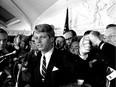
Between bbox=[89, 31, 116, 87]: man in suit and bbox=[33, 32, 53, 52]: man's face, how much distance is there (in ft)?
1.95

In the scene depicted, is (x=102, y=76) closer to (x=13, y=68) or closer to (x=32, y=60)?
(x=32, y=60)

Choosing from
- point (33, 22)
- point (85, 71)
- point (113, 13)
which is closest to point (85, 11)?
point (113, 13)

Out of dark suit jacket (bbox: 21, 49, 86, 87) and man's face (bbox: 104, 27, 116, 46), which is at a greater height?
man's face (bbox: 104, 27, 116, 46)

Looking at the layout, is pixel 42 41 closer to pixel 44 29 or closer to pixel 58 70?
pixel 44 29

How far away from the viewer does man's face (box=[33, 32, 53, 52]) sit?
1.84 metres

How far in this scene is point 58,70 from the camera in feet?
5.65

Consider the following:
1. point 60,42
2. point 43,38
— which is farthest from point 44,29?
point 60,42

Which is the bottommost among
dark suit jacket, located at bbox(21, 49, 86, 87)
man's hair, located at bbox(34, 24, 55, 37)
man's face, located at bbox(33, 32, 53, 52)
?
dark suit jacket, located at bbox(21, 49, 86, 87)

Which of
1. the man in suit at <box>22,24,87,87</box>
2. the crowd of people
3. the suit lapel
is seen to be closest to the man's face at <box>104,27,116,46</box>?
the crowd of people

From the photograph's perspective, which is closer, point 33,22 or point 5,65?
point 5,65

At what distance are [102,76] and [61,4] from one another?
798 centimetres

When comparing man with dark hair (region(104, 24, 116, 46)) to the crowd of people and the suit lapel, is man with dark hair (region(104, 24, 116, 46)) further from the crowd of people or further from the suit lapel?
the suit lapel

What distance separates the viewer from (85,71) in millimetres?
1766

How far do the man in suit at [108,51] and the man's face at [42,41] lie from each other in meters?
0.59
